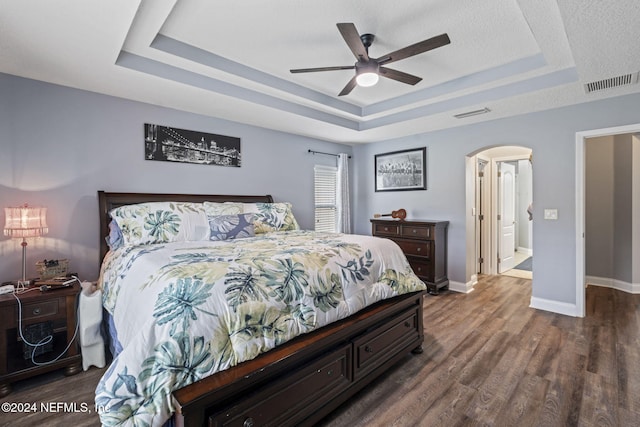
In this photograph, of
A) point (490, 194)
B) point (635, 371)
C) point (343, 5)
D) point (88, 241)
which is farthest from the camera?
point (490, 194)

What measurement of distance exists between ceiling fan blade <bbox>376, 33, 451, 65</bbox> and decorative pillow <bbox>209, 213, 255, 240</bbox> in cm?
196

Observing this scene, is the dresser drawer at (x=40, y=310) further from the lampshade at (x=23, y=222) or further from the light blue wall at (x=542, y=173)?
the light blue wall at (x=542, y=173)

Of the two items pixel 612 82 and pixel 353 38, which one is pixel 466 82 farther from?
pixel 353 38

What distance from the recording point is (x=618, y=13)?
1.78 metres

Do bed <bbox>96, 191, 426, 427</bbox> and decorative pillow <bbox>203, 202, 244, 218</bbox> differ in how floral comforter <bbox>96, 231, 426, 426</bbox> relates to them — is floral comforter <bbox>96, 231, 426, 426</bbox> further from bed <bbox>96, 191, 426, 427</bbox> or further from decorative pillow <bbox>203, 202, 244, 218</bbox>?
decorative pillow <bbox>203, 202, 244, 218</bbox>

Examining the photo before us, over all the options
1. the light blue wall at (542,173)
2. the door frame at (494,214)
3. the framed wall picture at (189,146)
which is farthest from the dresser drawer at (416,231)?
the framed wall picture at (189,146)

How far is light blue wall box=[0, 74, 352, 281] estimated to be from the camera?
258 centimetres

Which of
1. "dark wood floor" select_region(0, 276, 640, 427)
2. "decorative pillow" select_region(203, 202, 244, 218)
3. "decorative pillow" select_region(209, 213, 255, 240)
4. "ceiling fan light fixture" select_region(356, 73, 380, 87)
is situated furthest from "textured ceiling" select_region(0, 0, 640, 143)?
"dark wood floor" select_region(0, 276, 640, 427)

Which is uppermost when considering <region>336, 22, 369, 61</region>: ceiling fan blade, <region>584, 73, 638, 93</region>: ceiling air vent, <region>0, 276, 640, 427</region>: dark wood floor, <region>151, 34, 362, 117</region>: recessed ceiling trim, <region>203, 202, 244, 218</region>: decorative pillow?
<region>151, 34, 362, 117</region>: recessed ceiling trim

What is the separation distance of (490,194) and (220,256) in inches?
197

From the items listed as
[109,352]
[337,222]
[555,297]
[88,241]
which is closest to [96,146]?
[88,241]

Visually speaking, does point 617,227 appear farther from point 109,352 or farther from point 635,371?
point 109,352

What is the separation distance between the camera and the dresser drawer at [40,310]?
6.98ft

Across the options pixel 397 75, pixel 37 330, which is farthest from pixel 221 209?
pixel 397 75
